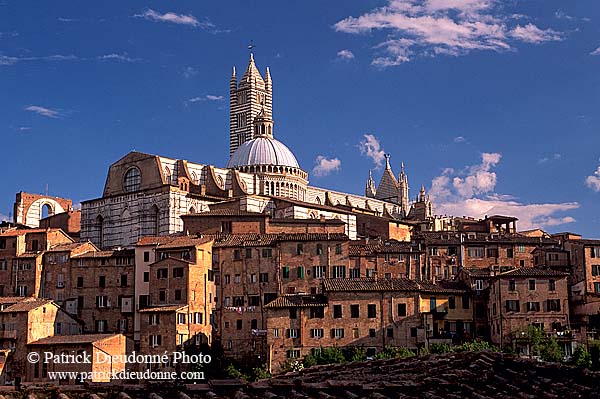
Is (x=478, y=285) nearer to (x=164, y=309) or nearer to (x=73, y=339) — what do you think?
(x=164, y=309)

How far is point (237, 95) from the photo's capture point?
122 meters

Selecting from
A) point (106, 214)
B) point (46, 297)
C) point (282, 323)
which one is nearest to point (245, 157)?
point (106, 214)

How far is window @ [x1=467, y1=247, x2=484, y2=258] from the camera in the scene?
210ft

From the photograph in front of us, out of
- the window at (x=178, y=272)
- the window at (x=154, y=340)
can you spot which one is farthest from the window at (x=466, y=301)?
the window at (x=154, y=340)

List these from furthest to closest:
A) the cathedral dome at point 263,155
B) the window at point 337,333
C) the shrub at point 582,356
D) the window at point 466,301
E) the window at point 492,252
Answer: the cathedral dome at point 263,155, the window at point 492,252, the window at point 466,301, the window at point 337,333, the shrub at point 582,356

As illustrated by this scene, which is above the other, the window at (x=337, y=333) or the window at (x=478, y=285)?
the window at (x=478, y=285)

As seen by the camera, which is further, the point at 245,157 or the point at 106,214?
the point at 245,157

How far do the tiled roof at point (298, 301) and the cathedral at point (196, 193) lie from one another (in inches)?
793

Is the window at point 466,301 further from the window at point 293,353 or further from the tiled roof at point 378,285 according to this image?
the window at point 293,353

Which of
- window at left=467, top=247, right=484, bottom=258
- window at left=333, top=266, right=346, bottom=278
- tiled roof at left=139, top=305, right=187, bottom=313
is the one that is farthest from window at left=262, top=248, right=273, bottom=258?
window at left=467, top=247, right=484, bottom=258

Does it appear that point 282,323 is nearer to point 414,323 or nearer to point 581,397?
point 414,323

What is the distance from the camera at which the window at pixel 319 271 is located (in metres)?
54.1

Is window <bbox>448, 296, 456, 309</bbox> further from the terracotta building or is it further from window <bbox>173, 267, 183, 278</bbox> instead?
window <bbox>173, 267, 183, 278</bbox>

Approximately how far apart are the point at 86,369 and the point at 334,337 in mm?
13987
